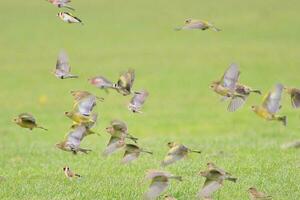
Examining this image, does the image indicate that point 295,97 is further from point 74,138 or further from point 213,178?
point 74,138

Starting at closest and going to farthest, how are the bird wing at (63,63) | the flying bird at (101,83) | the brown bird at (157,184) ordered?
the brown bird at (157,184) < the flying bird at (101,83) < the bird wing at (63,63)

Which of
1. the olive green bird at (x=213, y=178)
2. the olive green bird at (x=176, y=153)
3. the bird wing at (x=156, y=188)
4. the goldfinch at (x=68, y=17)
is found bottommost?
the bird wing at (x=156, y=188)

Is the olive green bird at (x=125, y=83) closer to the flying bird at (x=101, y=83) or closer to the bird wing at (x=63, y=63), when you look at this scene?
the flying bird at (x=101, y=83)

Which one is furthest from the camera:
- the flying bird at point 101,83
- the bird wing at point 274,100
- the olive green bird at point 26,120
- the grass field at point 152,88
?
the grass field at point 152,88

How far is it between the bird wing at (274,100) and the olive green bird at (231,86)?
43 cm

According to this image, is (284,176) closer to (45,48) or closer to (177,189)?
(177,189)

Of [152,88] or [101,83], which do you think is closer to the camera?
[101,83]

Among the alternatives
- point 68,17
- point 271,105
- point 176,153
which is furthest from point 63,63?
point 271,105

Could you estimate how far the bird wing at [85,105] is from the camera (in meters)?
7.79

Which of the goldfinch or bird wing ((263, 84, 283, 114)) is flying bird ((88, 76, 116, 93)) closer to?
the goldfinch

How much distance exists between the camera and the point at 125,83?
784cm

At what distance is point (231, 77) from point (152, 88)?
64.3 ft

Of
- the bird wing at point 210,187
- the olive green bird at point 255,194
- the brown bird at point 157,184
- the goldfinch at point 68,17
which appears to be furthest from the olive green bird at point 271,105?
the goldfinch at point 68,17

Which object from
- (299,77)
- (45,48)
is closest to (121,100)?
(299,77)
